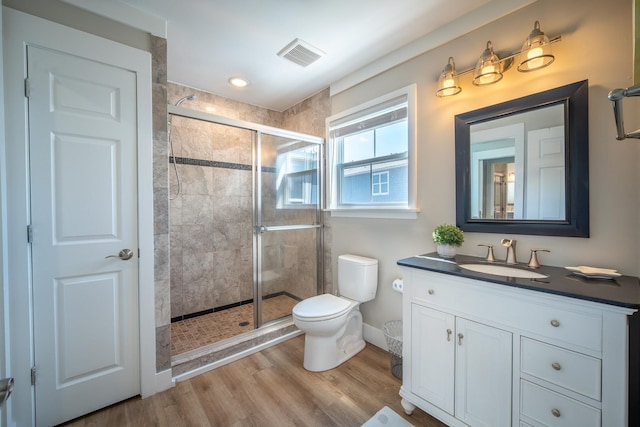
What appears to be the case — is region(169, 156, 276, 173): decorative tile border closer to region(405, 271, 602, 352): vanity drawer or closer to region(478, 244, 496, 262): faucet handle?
region(405, 271, 602, 352): vanity drawer

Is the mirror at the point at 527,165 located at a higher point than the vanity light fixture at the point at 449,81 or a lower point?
lower

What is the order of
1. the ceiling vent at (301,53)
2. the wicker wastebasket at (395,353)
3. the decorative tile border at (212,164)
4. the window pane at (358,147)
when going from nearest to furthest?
the wicker wastebasket at (395,353) < the ceiling vent at (301,53) < the window pane at (358,147) < the decorative tile border at (212,164)

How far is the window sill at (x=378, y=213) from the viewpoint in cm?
203

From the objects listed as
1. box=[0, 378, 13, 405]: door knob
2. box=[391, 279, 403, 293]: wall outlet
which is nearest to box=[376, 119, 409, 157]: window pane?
box=[391, 279, 403, 293]: wall outlet

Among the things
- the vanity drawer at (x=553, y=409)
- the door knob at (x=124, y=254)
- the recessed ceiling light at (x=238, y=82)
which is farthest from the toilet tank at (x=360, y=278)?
the recessed ceiling light at (x=238, y=82)

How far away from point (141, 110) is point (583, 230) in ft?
8.76

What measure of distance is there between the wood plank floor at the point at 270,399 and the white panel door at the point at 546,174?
1.36 metres

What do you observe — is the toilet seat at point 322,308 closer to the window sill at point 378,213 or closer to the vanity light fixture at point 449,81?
the window sill at point 378,213

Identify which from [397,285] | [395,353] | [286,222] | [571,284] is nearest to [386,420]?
[395,353]

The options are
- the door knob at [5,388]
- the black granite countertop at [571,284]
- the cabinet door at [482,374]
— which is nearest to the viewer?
the door knob at [5,388]

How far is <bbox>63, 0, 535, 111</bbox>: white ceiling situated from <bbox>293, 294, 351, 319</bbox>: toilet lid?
2.03m

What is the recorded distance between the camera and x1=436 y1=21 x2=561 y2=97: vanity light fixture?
133 cm

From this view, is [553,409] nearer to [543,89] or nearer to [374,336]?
[374,336]

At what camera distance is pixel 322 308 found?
6.49 ft
